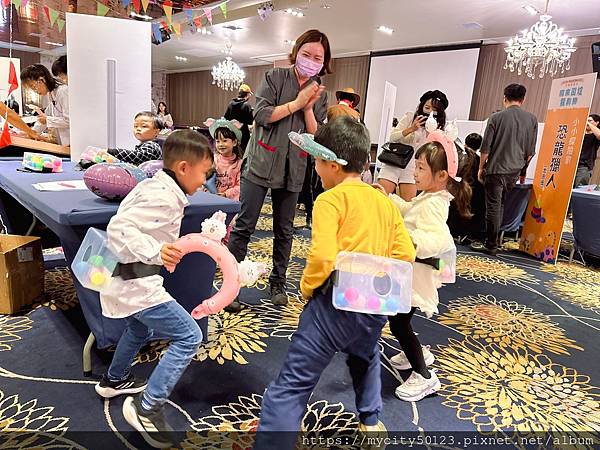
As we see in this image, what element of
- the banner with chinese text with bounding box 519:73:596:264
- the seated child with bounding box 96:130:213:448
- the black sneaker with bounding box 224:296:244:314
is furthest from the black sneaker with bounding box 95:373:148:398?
the banner with chinese text with bounding box 519:73:596:264

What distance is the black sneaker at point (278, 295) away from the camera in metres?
2.37

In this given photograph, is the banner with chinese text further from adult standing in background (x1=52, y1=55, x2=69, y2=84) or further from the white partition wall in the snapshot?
adult standing in background (x1=52, y1=55, x2=69, y2=84)

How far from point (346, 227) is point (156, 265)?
58 cm

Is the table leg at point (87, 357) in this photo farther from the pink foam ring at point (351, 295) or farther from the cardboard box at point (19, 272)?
the pink foam ring at point (351, 295)

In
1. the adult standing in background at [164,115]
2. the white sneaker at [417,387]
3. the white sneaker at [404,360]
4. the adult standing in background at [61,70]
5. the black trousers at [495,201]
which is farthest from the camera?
the adult standing in background at [164,115]

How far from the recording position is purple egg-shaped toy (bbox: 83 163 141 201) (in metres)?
1.50

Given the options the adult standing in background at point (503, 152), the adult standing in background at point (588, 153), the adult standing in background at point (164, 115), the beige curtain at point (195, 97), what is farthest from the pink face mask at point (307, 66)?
the beige curtain at point (195, 97)

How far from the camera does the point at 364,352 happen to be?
3.99 ft

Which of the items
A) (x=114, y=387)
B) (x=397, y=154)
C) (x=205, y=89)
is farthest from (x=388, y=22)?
(x=205, y=89)

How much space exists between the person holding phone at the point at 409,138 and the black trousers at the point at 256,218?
49.0 inches

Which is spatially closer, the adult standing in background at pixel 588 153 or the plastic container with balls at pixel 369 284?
the plastic container with balls at pixel 369 284

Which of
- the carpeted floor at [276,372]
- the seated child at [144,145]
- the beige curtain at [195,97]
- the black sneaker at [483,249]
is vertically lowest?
the carpeted floor at [276,372]

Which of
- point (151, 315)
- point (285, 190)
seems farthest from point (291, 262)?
point (151, 315)

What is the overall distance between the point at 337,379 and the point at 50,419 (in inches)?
41.3
